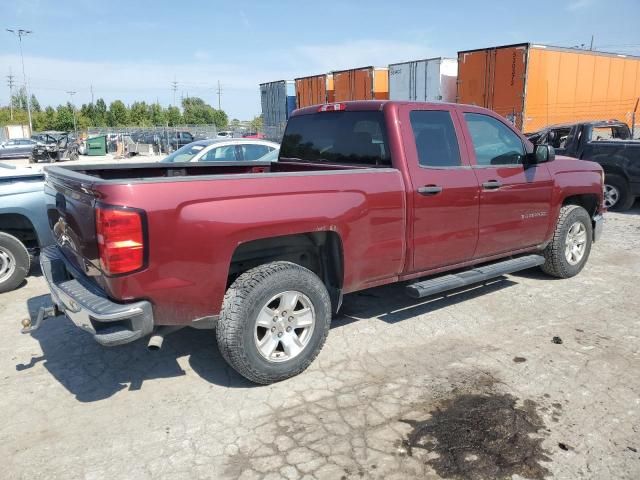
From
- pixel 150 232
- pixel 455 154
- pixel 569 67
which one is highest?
pixel 569 67

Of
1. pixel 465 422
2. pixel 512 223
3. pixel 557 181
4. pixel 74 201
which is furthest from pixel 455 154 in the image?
pixel 74 201

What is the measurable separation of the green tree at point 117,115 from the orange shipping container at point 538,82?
71979mm

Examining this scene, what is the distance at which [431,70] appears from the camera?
1934cm

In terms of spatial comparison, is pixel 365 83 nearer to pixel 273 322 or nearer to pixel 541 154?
pixel 541 154

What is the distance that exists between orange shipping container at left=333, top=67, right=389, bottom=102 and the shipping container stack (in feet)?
16.8

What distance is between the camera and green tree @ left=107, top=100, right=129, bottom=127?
7931 cm

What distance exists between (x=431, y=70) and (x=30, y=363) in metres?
18.2

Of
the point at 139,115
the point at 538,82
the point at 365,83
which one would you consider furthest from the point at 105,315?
the point at 139,115

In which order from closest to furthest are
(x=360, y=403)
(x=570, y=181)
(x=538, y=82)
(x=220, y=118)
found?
1. (x=360, y=403)
2. (x=570, y=181)
3. (x=538, y=82)
4. (x=220, y=118)

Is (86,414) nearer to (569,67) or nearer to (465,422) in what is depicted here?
(465,422)

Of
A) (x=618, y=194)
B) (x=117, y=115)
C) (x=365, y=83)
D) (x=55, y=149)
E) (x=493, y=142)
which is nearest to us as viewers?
(x=493, y=142)

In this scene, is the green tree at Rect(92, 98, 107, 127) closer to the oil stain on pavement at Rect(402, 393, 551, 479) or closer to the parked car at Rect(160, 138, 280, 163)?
the parked car at Rect(160, 138, 280, 163)

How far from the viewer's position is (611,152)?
970cm

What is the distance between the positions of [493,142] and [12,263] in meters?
5.31
